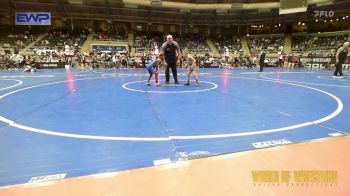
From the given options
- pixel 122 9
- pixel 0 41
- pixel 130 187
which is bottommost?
pixel 130 187

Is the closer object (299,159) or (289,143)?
(299,159)

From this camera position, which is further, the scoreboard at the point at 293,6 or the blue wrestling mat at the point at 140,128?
the scoreboard at the point at 293,6

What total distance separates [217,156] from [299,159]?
99 centimetres

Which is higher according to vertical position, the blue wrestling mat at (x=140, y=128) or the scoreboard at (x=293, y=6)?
the scoreboard at (x=293, y=6)

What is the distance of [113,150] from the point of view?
3.64 metres

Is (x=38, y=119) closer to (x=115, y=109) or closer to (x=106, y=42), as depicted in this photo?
(x=115, y=109)

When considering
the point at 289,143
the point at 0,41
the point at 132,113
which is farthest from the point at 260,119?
the point at 0,41

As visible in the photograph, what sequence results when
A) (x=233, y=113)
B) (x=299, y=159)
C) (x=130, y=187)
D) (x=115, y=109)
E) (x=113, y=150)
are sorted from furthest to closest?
1. (x=115, y=109)
2. (x=233, y=113)
3. (x=113, y=150)
4. (x=299, y=159)
5. (x=130, y=187)

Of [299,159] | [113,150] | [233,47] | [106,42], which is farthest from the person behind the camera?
[233,47]

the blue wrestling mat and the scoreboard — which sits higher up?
the scoreboard

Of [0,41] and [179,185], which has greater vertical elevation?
[0,41]

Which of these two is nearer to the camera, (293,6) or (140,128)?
(140,128)

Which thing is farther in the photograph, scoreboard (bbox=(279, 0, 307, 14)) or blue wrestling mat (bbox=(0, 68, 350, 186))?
scoreboard (bbox=(279, 0, 307, 14))

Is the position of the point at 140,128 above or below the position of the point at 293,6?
below
